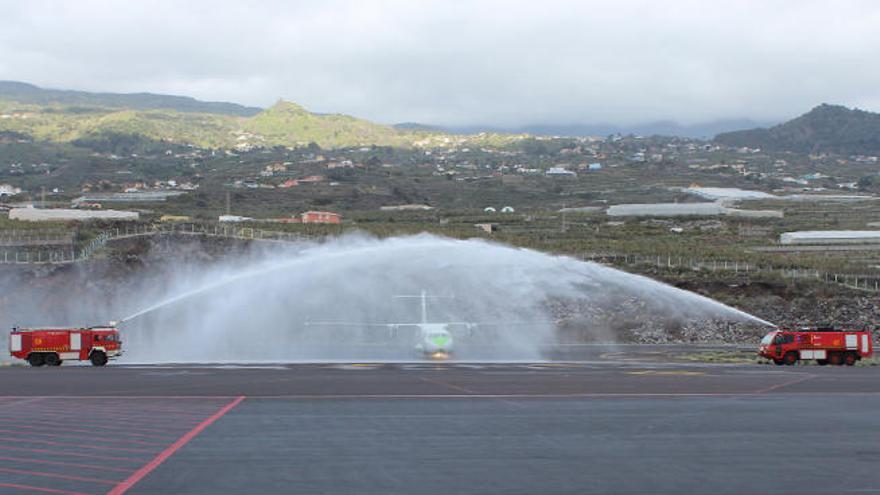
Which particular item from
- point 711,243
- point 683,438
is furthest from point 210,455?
point 711,243

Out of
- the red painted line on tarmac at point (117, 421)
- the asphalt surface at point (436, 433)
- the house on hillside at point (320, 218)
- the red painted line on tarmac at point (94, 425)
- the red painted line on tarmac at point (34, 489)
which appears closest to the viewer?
the red painted line on tarmac at point (34, 489)

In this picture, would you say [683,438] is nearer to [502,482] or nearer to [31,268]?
[502,482]

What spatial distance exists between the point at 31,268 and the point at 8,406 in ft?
207

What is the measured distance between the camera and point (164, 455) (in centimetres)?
2611

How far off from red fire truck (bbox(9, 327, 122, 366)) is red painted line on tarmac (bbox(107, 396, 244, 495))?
22.5 m

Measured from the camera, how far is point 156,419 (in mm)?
32688

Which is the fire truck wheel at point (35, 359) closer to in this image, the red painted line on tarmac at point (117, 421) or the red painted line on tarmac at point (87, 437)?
the red painted line on tarmac at point (117, 421)

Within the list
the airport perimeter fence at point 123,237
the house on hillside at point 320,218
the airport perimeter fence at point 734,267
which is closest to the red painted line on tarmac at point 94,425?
the airport perimeter fence at point 123,237

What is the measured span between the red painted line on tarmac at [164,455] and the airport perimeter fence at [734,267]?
7120 cm

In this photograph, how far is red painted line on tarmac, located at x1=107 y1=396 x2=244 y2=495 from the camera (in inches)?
878

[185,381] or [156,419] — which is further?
[185,381]

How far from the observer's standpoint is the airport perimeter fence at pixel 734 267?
94.7m

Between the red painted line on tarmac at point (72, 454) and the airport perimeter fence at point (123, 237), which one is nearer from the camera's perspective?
the red painted line on tarmac at point (72, 454)

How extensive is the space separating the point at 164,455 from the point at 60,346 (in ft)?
106
